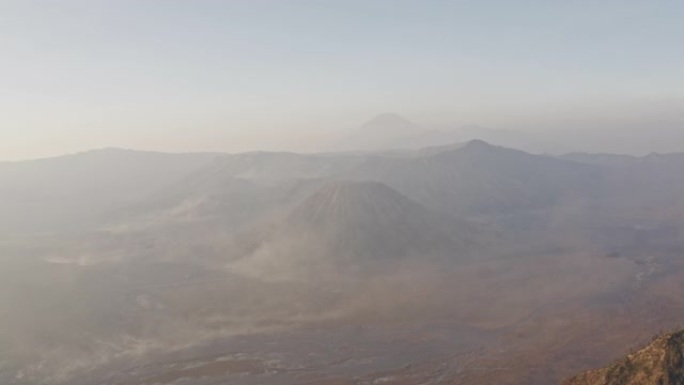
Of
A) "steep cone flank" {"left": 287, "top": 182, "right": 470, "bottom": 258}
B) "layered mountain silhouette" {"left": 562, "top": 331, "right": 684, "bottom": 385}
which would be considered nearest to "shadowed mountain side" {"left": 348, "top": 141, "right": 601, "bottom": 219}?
"steep cone flank" {"left": 287, "top": 182, "right": 470, "bottom": 258}

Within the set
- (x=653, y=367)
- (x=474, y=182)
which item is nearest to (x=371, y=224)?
(x=474, y=182)

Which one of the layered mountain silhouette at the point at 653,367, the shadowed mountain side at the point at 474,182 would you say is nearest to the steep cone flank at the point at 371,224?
the shadowed mountain side at the point at 474,182

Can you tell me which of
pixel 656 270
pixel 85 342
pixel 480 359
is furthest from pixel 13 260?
pixel 656 270

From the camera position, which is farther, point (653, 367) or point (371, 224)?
point (371, 224)

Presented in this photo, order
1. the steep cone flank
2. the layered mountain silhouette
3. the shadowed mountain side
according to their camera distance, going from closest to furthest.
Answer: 1. the layered mountain silhouette
2. the steep cone flank
3. the shadowed mountain side

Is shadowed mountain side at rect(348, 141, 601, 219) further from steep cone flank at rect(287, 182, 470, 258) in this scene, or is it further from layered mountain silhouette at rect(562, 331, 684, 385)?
layered mountain silhouette at rect(562, 331, 684, 385)

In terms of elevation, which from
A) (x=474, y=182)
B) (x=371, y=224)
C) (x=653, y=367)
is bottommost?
(x=371, y=224)

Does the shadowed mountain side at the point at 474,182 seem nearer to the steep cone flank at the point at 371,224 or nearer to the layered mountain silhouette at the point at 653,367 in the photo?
the steep cone flank at the point at 371,224

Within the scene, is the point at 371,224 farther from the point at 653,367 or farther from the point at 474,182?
the point at 653,367
